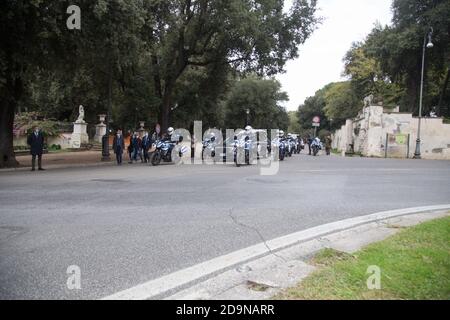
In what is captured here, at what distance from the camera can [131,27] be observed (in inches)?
760

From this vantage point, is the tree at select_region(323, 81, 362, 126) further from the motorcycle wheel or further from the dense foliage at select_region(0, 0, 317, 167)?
the motorcycle wheel

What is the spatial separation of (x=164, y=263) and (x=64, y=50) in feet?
52.8

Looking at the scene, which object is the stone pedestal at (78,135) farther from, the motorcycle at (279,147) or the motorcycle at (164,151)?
the motorcycle at (279,147)

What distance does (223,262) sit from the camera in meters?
5.69

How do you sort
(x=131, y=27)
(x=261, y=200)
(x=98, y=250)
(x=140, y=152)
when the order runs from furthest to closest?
(x=140, y=152) < (x=131, y=27) < (x=261, y=200) < (x=98, y=250)

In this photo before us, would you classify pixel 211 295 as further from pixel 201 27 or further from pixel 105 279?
pixel 201 27

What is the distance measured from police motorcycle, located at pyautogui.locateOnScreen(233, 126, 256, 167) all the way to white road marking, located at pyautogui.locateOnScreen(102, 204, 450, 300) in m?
12.4

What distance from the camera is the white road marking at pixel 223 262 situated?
182 inches

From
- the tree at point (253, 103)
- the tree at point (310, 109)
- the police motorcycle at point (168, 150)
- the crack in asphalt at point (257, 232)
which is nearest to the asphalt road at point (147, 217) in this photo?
the crack in asphalt at point (257, 232)

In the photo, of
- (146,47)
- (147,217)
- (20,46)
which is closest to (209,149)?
(146,47)

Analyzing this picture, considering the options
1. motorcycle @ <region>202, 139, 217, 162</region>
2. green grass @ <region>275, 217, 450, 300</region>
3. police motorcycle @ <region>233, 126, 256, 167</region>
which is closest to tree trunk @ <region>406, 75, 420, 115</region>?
motorcycle @ <region>202, 139, 217, 162</region>

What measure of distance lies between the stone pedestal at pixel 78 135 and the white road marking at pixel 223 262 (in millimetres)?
34377
